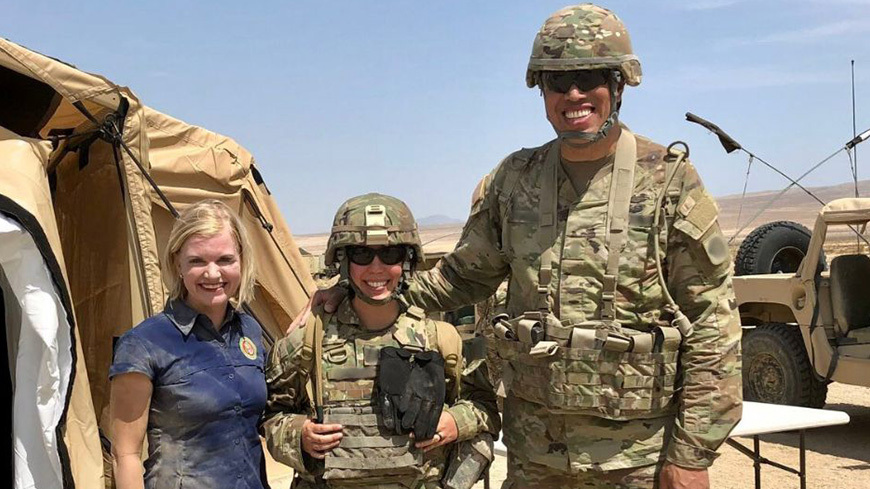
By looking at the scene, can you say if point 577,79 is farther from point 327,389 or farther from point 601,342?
point 327,389

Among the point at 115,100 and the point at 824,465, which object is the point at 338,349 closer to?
the point at 115,100

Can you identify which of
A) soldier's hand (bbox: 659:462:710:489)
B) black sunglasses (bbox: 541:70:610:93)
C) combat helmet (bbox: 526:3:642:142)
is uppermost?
combat helmet (bbox: 526:3:642:142)

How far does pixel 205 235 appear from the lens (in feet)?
8.61

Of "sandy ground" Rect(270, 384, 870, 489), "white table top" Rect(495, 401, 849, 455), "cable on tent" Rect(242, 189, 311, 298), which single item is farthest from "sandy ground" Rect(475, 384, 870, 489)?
"cable on tent" Rect(242, 189, 311, 298)

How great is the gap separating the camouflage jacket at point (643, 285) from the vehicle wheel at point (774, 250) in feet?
20.7

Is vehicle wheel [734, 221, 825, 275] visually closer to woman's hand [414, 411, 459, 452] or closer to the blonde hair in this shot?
woman's hand [414, 411, 459, 452]

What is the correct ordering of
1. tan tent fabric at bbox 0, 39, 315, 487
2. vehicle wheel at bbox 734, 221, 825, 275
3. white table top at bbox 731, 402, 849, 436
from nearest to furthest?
tan tent fabric at bbox 0, 39, 315, 487, white table top at bbox 731, 402, 849, 436, vehicle wheel at bbox 734, 221, 825, 275

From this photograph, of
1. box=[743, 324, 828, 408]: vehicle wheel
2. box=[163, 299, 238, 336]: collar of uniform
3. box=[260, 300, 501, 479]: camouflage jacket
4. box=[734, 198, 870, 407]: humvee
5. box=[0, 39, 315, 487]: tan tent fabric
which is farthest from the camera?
box=[743, 324, 828, 408]: vehicle wheel

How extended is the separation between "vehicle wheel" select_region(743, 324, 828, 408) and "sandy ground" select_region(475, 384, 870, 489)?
0.33m

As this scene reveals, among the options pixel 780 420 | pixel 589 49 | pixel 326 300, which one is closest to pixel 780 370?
pixel 780 420

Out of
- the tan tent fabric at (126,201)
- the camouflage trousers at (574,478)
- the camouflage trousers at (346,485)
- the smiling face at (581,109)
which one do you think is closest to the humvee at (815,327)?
the tan tent fabric at (126,201)

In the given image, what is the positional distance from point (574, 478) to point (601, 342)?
0.47m

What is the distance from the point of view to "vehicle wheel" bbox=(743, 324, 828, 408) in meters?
7.18

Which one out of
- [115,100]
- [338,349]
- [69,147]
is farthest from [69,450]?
[69,147]
